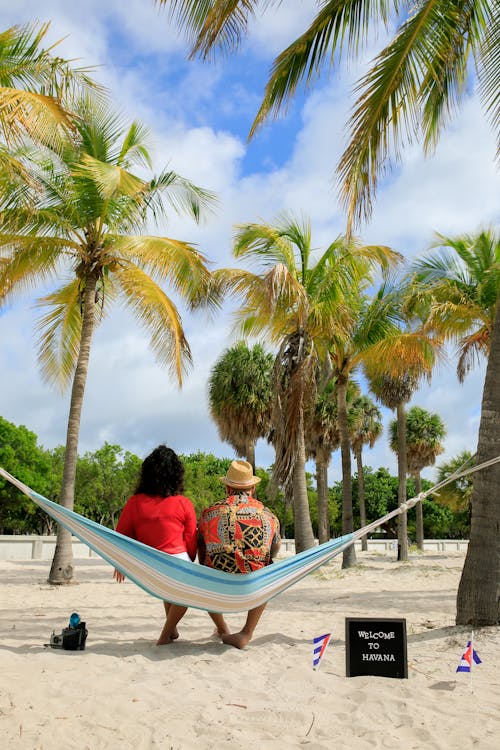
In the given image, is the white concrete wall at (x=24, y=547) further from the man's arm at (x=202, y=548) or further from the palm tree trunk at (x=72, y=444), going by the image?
the man's arm at (x=202, y=548)

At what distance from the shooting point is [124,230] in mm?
11758

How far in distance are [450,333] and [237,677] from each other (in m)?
11.6

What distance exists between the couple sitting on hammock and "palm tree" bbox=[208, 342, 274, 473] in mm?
18642

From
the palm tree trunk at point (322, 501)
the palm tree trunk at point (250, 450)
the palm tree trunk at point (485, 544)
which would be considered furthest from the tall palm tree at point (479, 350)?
the palm tree trunk at point (250, 450)

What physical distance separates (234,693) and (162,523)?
1.30 m

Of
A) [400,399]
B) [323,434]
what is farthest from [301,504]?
[323,434]

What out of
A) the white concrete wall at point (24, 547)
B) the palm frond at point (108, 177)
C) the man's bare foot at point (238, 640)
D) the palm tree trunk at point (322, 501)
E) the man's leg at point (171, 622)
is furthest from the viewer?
the palm tree trunk at point (322, 501)

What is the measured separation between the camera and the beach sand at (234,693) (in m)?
3.04

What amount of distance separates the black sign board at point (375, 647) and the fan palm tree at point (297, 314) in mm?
9518

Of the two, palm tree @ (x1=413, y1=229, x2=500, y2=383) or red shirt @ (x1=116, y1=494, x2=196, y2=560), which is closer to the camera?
red shirt @ (x1=116, y1=494, x2=196, y2=560)

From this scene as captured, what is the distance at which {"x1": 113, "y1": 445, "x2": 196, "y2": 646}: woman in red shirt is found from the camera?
4613mm

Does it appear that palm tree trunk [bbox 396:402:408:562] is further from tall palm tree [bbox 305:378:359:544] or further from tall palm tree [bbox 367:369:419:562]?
tall palm tree [bbox 305:378:359:544]

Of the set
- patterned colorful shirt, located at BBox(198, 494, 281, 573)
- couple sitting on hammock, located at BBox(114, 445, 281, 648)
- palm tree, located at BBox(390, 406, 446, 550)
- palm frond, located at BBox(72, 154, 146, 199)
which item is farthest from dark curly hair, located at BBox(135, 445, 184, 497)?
palm tree, located at BBox(390, 406, 446, 550)

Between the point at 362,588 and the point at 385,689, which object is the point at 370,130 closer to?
the point at 385,689
